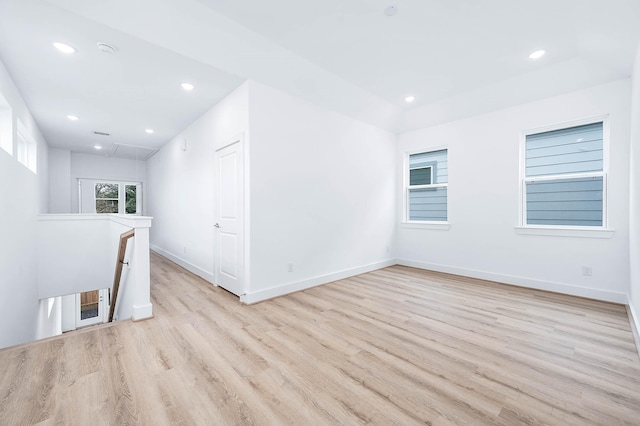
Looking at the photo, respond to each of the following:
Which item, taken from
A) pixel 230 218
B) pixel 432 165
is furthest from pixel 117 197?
pixel 432 165

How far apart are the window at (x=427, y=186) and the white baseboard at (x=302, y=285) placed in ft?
4.49

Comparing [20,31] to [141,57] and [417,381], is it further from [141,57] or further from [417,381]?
[417,381]

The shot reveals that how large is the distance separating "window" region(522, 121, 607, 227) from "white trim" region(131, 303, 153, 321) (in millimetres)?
5235

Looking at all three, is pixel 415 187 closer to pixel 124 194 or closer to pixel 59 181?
pixel 124 194

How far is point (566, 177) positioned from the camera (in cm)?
379

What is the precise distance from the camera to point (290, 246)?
12.4 feet

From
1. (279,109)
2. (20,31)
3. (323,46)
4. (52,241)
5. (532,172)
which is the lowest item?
(52,241)

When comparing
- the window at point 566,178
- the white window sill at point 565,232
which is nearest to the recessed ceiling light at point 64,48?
the window at point 566,178

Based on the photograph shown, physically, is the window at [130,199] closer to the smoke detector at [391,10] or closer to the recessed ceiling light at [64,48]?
the recessed ceiling light at [64,48]

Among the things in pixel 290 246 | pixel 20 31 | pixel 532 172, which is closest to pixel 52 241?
pixel 20 31

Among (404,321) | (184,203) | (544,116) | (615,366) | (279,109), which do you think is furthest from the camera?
(184,203)

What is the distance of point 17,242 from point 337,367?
4280 mm

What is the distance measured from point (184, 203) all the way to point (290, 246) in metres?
2.84

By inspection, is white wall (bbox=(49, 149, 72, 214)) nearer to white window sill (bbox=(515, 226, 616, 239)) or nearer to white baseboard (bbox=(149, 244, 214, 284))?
white baseboard (bbox=(149, 244, 214, 284))
